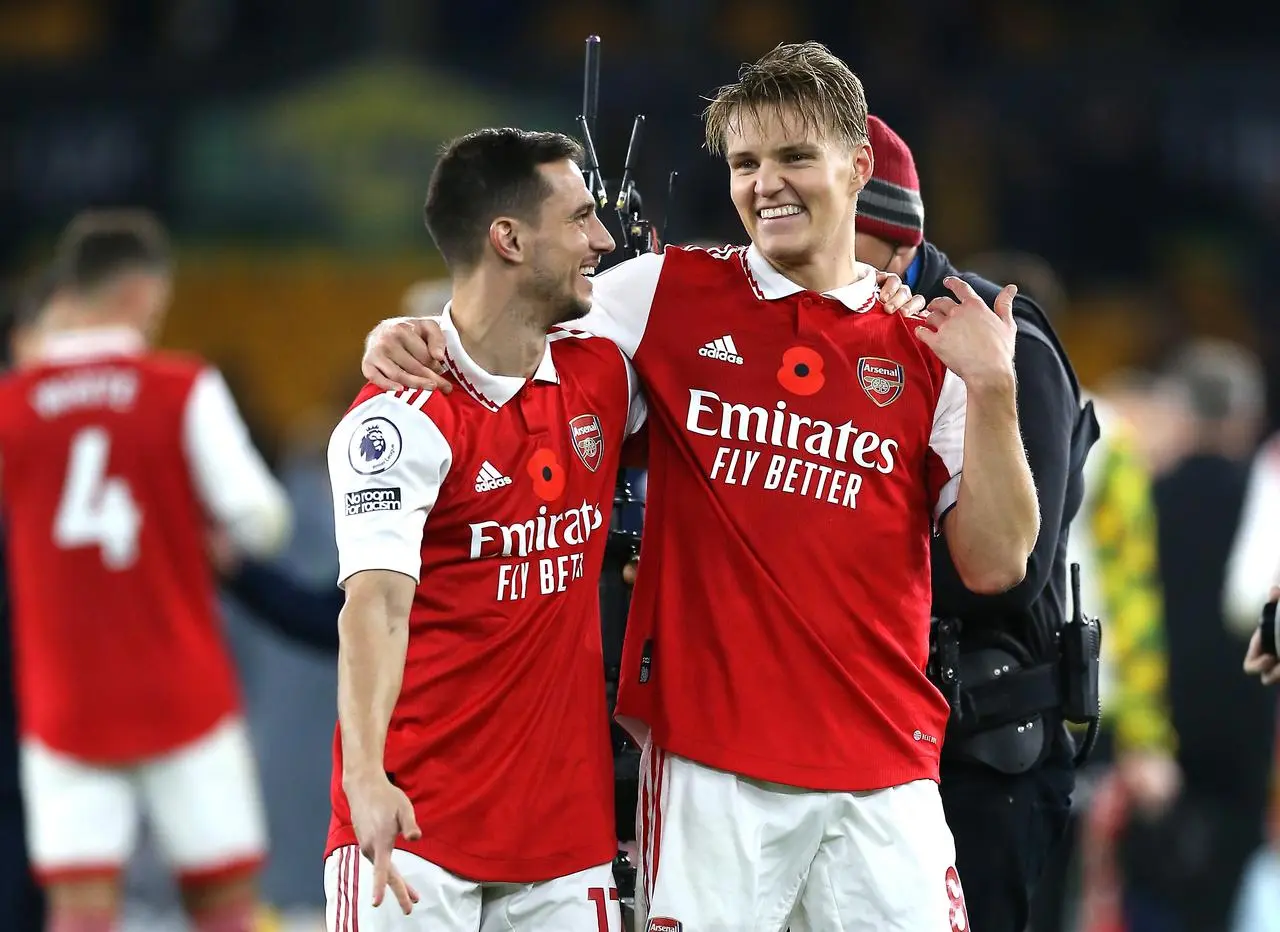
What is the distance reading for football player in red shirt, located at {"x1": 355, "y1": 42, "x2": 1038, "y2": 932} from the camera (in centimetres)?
364

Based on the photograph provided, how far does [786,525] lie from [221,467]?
3287 millimetres

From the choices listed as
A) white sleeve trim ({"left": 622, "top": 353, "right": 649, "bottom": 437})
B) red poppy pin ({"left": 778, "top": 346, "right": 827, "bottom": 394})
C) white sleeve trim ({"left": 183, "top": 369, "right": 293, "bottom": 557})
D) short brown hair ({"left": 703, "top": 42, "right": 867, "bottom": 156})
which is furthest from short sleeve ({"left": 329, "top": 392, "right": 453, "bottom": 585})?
white sleeve trim ({"left": 183, "top": 369, "right": 293, "bottom": 557})

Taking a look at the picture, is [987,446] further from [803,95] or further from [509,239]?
[509,239]

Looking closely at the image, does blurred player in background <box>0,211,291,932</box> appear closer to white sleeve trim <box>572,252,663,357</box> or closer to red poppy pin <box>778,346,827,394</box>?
white sleeve trim <box>572,252,663,357</box>

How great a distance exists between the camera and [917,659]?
3.81m

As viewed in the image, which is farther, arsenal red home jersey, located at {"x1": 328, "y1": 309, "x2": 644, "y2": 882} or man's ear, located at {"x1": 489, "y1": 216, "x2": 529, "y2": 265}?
man's ear, located at {"x1": 489, "y1": 216, "x2": 529, "y2": 265}

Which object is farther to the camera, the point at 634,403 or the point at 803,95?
the point at 634,403

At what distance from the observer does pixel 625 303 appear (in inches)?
153

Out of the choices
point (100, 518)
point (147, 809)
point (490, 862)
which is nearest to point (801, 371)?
point (490, 862)

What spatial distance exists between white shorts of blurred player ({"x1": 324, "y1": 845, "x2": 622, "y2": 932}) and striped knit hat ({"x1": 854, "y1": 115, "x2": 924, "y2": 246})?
1.53m

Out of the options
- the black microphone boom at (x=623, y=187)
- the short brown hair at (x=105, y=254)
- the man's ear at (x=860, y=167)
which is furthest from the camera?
the short brown hair at (x=105, y=254)

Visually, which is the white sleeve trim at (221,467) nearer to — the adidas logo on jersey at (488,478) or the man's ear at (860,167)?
the adidas logo on jersey at (488,478)

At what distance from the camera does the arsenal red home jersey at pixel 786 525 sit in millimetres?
3672

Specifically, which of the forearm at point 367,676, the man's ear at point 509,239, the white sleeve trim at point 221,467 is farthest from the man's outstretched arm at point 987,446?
the white sleeve trim at point 221,467
